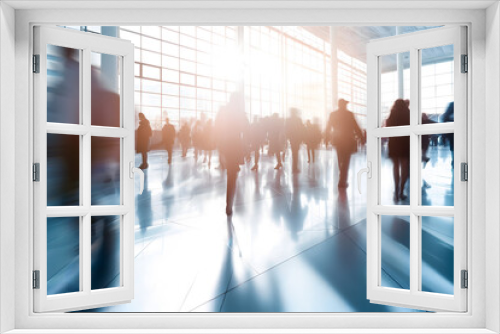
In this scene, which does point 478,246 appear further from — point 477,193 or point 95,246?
point 95,246

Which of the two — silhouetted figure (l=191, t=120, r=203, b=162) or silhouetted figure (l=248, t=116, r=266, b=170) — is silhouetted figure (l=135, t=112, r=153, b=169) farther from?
silhouetted figure (l=248, t=116, r=266, b=170)

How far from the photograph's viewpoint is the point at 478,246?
5.08ft

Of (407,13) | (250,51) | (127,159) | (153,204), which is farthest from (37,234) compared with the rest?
(250,51)

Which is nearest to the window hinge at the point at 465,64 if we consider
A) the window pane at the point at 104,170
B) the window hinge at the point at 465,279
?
the window hinge at the point at 465,279

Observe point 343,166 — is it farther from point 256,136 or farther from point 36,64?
point 36,64

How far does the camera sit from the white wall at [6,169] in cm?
148

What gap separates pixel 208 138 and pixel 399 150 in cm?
219

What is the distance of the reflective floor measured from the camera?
2762 mm

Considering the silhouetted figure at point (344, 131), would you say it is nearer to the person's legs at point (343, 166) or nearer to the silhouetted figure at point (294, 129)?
the person's legs at point (343, 166)

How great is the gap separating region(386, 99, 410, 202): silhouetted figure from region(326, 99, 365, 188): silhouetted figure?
1.16 ft

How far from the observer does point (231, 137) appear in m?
3.39

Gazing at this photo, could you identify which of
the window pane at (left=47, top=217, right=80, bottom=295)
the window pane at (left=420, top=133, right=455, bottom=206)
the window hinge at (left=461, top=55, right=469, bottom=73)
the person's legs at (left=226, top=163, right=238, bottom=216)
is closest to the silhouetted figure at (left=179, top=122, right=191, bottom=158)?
the person's legs at (left=226, top=163, right=238, bottom=216)

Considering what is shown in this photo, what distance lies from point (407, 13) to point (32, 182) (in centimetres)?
213

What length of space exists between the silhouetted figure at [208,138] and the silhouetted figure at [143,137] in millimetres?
621
